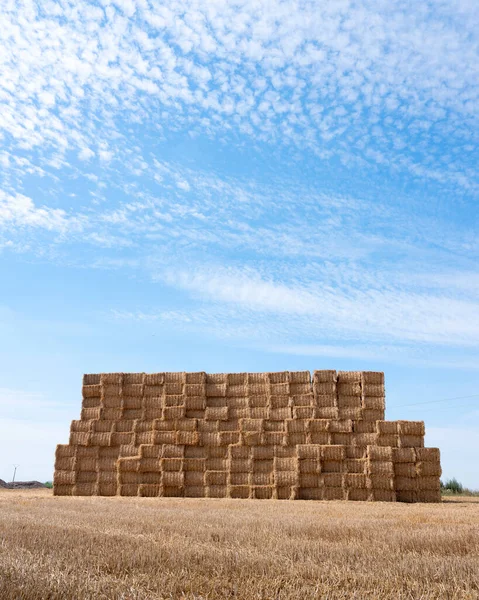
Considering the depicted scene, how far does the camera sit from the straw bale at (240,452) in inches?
743

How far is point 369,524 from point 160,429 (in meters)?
13.0

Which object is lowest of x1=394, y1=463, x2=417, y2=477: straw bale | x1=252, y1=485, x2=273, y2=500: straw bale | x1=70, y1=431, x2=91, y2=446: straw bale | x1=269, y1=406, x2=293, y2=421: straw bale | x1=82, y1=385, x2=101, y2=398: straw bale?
Answer: x1=252, y1=485, x2=273, y2=500: straw bale

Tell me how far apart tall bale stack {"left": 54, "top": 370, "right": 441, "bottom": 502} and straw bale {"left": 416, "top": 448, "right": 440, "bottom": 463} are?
3cm

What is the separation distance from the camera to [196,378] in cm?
1989

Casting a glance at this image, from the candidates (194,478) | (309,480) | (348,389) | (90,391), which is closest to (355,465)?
(309,480)

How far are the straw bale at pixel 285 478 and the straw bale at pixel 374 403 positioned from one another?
291 cm

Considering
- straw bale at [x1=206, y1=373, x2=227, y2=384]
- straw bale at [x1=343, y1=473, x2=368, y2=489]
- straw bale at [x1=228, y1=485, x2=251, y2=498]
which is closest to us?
straw bale at [x1=343, y1=473, x2=368, y2=489]

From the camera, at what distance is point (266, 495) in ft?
60.5

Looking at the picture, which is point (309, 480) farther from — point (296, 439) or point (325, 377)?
point (325, 377)

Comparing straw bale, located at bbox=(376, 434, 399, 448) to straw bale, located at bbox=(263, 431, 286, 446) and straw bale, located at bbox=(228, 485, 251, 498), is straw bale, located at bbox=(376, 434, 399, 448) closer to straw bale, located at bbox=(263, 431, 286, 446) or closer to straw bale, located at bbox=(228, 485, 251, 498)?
straw bale, located at bbox=(263, 431, 286, 446)

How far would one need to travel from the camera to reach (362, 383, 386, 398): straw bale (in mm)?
19188

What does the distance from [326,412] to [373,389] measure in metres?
1.57

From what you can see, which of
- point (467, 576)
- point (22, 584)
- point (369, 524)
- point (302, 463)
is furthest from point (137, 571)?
point (302, 463)

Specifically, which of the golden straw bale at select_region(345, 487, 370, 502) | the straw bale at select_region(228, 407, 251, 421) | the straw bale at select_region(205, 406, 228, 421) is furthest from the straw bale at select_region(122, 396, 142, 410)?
the golden straw bale at select_region(345, 487, 370, 502)
